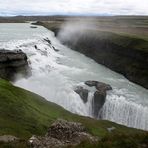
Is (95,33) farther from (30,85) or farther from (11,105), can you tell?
(11,105)

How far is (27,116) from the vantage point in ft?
86.6

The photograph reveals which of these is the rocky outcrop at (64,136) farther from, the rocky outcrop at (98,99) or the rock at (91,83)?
the rock at (91,83)

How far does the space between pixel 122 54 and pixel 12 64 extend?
26.7 metres

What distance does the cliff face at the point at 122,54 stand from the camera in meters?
58.0

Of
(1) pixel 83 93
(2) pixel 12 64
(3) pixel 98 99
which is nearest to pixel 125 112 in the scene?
(3) pixel 98 99

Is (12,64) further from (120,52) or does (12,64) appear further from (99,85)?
(120,52)

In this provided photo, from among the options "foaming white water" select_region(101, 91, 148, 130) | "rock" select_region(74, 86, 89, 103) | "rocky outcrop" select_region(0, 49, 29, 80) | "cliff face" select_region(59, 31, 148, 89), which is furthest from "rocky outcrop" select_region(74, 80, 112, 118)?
"cliff face" select_region(59, 31, 148, 89)

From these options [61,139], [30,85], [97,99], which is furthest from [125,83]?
[61,139]

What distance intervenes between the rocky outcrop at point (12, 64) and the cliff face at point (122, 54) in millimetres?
20230

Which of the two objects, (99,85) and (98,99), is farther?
(99,85)

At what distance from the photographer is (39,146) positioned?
1577cm

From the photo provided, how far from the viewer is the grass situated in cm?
2336

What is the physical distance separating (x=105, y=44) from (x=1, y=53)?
106 ft

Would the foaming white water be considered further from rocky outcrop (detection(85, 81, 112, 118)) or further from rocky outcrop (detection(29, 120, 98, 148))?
rocky outcrop (detection(29, 120, 98, 148))
